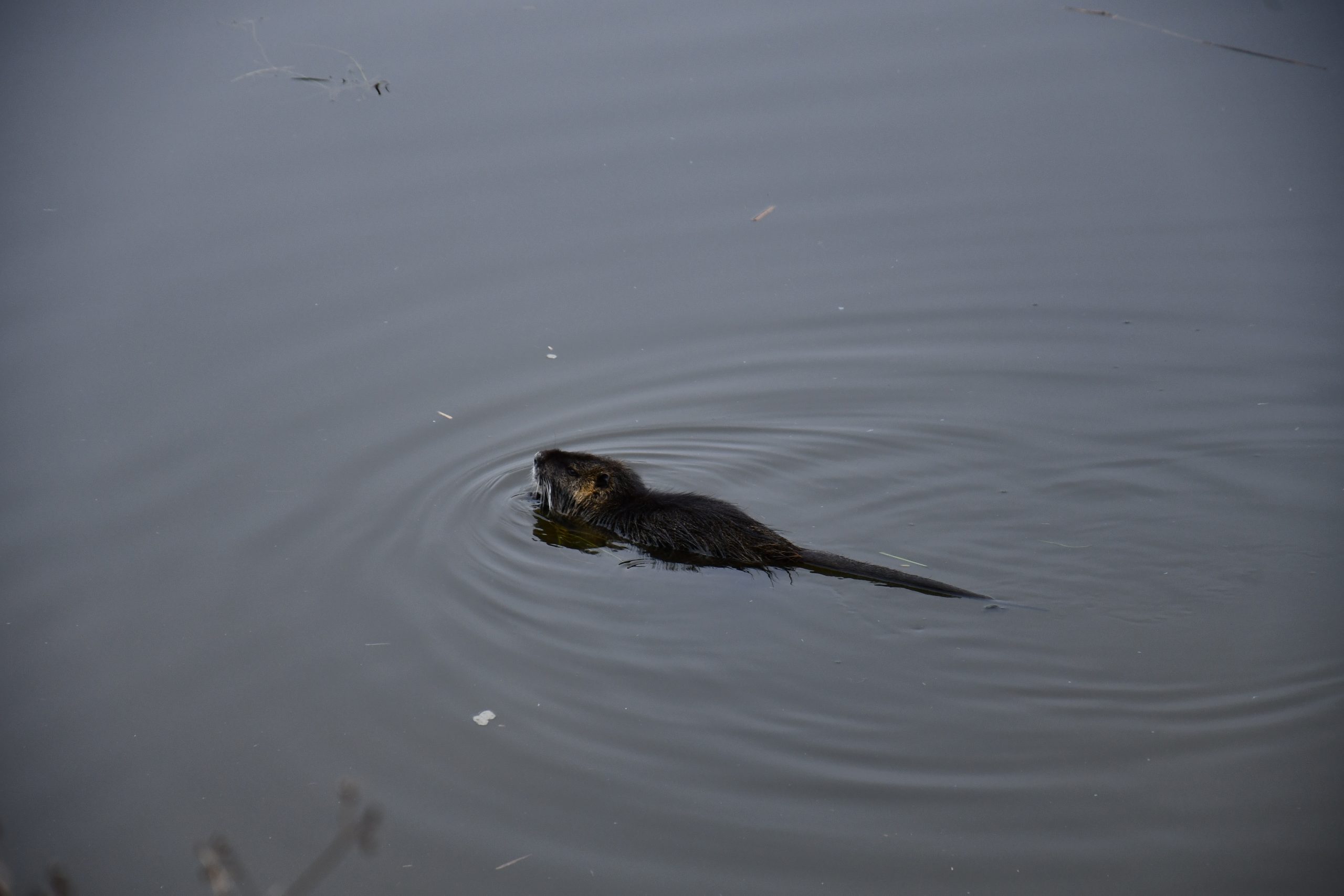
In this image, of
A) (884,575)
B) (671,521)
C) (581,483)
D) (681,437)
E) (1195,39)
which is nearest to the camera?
(884,575)

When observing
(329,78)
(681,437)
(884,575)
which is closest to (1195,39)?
(681,437)

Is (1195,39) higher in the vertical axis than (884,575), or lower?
higher

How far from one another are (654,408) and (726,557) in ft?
4.55

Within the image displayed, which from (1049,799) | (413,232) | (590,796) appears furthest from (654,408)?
(1049,799)

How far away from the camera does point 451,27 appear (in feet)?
28.3

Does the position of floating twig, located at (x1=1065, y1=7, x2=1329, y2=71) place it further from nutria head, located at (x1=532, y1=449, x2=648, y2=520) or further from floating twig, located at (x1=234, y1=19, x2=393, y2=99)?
nutria head, located at (x1=532, y1=449, x2=648, y2=520)

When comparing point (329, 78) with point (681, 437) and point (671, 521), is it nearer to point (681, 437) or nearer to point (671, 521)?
point (681, 437)

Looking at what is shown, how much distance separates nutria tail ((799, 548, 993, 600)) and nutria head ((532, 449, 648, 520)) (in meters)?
0.92

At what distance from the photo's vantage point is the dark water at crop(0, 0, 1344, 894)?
3.62 metres

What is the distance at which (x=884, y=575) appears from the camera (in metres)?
4.35

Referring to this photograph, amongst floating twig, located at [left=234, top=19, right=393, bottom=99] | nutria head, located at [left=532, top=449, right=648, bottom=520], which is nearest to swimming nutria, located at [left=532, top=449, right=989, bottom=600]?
nutria head, located at [left=532, top=449, right=648, bottom=520]

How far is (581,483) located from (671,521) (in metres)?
0.51

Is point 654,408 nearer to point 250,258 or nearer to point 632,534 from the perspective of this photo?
point 632,534

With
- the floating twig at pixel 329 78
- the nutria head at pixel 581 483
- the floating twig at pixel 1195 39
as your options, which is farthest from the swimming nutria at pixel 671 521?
the floating twig at pixel 1195 39
